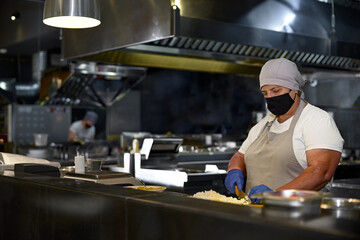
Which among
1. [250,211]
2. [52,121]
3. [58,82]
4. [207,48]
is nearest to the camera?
[250,211]

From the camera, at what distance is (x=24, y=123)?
8.42 metres

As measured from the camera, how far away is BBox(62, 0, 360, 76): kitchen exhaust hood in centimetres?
457

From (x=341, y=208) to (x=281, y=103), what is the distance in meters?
1.06

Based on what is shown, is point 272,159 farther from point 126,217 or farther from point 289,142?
point 126,217

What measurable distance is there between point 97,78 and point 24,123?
148 cm

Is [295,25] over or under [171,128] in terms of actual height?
over

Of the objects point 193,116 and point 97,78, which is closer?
point 97,78

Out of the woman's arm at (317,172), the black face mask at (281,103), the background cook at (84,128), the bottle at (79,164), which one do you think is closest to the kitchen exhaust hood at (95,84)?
the background cook at (84,128)

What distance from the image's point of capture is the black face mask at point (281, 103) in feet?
9.18

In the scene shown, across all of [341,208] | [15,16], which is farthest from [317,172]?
[15,16]

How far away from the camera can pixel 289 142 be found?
280 centimetres

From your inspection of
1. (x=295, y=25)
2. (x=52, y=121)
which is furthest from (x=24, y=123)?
(x=295, y=25)

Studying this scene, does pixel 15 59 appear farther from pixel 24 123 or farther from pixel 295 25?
pixel 295 25

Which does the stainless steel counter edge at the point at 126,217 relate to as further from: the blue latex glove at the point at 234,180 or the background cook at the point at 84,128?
the background cook at the point at 84,128
